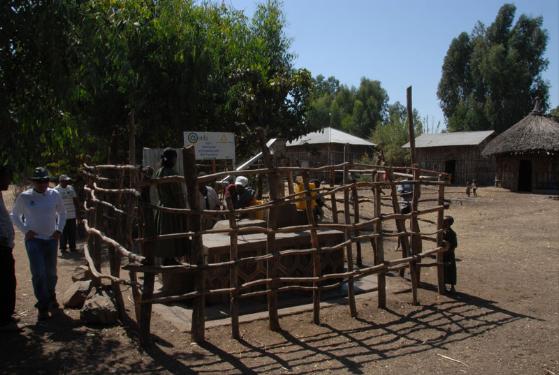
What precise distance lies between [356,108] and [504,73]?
18559 mm

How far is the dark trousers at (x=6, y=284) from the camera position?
5.09 metres

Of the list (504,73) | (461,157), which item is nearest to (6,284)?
(461,157)

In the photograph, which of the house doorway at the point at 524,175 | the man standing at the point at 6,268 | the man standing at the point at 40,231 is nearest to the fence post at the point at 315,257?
the man standing at the point at 40,231

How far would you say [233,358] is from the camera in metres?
4.63

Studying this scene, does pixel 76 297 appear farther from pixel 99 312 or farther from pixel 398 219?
pixel 398 219

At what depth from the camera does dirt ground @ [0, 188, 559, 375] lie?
175 inches

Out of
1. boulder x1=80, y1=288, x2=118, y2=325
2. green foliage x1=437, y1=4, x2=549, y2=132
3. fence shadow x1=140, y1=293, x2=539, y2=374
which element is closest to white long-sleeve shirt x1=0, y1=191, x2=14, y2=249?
boulder x1=80, y1=288, x2=118, y2=325

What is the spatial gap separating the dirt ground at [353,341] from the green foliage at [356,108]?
158 ft

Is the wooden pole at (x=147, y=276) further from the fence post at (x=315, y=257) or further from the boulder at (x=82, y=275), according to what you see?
the fence post at (x=315, y=257)

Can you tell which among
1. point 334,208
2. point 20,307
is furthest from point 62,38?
point 334,208

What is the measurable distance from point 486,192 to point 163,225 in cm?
2359

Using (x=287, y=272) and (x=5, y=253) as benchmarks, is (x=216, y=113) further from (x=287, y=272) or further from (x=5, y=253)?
(x=5, y=253)

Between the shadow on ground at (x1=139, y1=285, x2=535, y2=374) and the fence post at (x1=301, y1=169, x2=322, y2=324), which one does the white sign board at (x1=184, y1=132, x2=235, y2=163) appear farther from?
the shadow on ground at (x1=139, y1=285, x2=535, y2=374)

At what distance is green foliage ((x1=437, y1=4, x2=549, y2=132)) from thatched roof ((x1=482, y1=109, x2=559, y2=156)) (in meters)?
13.2
